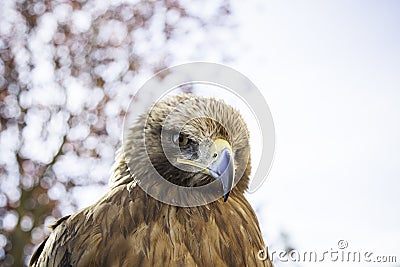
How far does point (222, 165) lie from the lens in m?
2.68

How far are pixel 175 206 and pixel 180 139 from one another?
A: 380 mm

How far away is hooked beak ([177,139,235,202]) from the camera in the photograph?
2.67 metres

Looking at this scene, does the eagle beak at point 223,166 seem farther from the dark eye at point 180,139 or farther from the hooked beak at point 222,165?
the dark eye at point 180,139

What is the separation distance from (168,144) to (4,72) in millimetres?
6315

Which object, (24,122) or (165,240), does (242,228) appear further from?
(24,122)

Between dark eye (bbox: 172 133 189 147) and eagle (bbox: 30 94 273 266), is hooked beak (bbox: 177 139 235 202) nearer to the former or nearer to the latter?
eagle (bbox: 30 94 273 266)

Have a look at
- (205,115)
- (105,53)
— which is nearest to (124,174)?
(205,115)

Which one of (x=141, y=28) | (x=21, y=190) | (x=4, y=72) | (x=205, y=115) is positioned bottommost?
(x=21, y=190)

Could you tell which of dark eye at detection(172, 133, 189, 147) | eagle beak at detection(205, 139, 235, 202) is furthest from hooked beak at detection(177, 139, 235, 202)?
dark eye at detection(172, 133, 189, 147)

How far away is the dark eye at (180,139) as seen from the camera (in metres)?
2.88

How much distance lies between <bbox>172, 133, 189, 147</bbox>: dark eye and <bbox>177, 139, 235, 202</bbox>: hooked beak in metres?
0.17

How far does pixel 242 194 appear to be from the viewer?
10.3ft

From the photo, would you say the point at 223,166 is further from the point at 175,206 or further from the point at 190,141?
the point at 175,206
